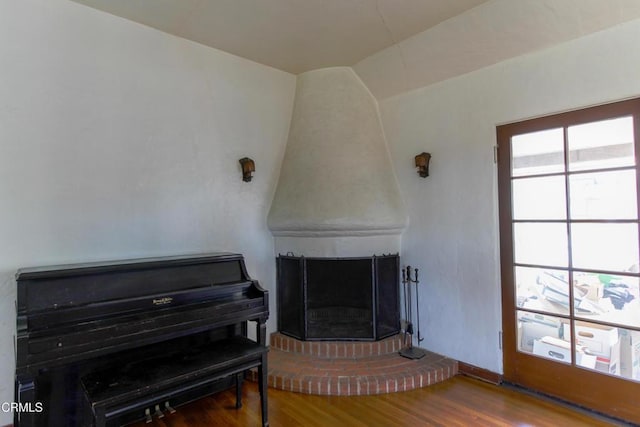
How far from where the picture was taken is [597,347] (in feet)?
7.45

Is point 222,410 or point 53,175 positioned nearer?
point 53,175

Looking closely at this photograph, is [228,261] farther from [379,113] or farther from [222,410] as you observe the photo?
[379,113]

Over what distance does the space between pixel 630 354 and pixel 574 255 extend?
2.12 ft

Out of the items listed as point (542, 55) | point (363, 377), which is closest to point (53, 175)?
point (363, 377)

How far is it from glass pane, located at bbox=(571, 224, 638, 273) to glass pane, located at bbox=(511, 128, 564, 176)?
18.0 inches

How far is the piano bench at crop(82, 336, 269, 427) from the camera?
1.69 m

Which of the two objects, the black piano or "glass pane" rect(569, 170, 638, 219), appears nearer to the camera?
the black piano

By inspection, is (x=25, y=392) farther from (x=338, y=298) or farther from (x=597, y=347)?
(x=597, y=347)

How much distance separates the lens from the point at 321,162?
3244 mm

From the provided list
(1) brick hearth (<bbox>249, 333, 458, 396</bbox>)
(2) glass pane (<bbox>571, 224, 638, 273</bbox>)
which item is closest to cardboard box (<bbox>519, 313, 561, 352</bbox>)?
(2) glass pane (<bbox>571, 224, 638, 273</bbox>)

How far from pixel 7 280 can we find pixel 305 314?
207cm

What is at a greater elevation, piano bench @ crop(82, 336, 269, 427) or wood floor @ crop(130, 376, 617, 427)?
piano bench @ crop(82, 336, 269, 427)

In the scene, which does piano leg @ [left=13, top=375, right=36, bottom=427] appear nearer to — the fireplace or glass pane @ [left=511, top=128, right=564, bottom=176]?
the fireplace

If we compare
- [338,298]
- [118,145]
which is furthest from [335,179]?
[118,145]
